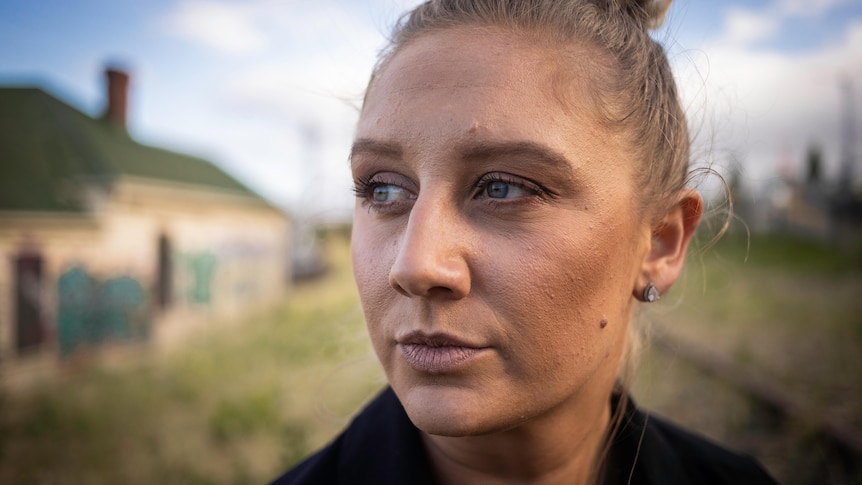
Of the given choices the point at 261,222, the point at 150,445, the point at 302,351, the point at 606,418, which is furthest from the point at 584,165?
the point at 261,222

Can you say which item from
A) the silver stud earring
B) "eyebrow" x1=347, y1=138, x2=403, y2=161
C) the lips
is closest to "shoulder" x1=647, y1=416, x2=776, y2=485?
the silver stud earring

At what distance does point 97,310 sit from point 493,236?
1100 cm

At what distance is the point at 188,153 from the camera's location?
17.9m

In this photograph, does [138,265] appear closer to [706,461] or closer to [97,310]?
[97,310]

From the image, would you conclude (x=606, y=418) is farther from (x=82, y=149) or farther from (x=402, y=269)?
(x=82, y=149)

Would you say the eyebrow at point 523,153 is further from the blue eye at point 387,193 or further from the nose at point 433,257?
the blue eye at point 387,193

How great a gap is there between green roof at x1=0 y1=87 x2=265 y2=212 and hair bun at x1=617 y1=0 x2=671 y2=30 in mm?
9627

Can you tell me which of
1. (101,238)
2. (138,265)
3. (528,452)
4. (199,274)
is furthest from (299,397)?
(199,274)

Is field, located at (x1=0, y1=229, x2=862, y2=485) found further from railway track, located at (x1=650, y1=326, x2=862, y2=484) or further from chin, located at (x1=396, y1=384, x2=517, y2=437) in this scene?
chin, located at (x1=396, y1=384, x2=517, y2=437)

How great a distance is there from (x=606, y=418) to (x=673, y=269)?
2.04ft

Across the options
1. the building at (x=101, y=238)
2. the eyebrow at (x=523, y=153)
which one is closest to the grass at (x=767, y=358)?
the eyebrow at (x=523, y=153)

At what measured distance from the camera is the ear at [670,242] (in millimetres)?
1702

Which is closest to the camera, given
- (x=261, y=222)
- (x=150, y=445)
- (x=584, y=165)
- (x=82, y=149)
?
(x=584, y=165)

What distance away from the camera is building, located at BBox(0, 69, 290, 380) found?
8.34m
